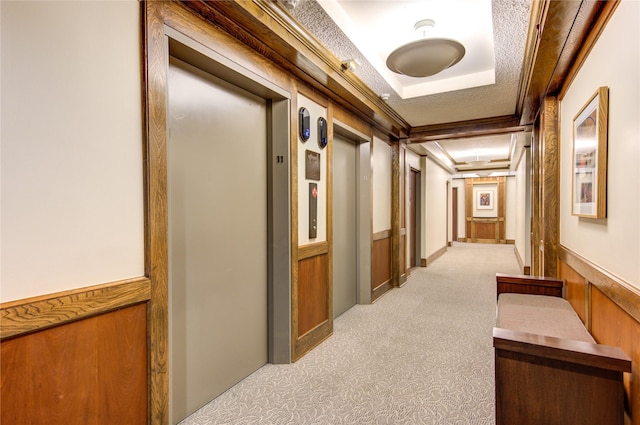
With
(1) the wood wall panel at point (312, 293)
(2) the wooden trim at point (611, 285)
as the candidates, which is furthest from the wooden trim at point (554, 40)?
(1) the wood wall panel at point (312, 293)

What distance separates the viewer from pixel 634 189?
1447mm

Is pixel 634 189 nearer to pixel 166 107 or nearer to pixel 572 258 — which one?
pixel 572 258

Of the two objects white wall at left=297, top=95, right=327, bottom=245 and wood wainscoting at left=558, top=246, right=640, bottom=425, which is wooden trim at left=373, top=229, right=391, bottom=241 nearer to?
white wall at left=297, top=95, right=327, bottom=245

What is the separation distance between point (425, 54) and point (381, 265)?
3.16 metres

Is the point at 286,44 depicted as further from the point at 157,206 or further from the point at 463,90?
the point at 463,90

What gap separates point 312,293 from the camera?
3.00 meters

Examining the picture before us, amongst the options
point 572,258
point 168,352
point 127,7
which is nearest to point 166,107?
point 127,7

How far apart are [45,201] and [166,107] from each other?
701 millimetres

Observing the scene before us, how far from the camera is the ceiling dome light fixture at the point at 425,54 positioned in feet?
7.32

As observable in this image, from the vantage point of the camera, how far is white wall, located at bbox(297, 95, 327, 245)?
2787 mm

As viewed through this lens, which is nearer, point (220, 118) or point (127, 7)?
point (127, 7)

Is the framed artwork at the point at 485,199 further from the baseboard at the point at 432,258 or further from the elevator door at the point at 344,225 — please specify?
the elevator door at the point at 344,225

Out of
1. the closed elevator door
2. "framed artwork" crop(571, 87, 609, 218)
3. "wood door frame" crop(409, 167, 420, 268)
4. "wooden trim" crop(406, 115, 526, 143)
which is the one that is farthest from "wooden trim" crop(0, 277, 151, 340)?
"wood door frame" crop(409, 167, 420, 268)

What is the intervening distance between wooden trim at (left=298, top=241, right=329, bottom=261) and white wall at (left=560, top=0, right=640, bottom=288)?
79.9 inches
